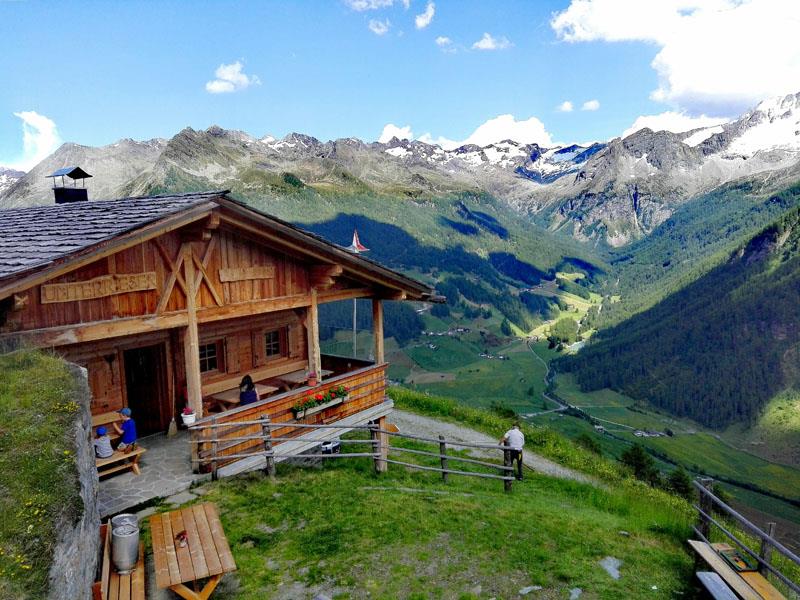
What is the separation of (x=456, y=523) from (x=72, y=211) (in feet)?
41.4

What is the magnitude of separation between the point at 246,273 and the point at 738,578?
11655 millimetres

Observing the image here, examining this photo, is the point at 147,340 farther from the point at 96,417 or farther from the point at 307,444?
the point at 307,444

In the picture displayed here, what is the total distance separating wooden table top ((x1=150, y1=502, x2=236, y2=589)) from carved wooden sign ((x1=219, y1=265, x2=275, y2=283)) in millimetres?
5833

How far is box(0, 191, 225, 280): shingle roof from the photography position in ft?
33.8

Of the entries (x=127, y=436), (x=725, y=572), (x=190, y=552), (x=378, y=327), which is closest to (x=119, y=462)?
(x=127, y=436)

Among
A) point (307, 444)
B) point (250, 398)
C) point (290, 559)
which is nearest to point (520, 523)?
point (290, 559)

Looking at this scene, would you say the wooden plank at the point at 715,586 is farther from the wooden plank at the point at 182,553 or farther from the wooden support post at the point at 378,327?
the wooden support post at the point at 378,327

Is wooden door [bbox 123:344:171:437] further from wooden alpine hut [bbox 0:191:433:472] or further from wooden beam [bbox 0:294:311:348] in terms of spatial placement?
wooden beam [bbox 0:294:311:348]

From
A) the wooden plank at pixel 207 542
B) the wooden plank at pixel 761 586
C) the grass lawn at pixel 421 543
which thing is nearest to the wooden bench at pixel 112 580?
the wooden plank at pixel 207 542

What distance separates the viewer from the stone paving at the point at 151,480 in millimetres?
10849

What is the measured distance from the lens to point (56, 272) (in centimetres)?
994

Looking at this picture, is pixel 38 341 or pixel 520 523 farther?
pixel 520 523

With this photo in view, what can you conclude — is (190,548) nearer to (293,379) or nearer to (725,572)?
(725,572)

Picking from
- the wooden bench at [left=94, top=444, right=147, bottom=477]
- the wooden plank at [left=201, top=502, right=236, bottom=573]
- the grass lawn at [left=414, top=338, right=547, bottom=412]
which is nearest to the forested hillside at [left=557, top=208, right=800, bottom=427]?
the grass lawn at [left=414, top=338, right=547, bottom=412]
